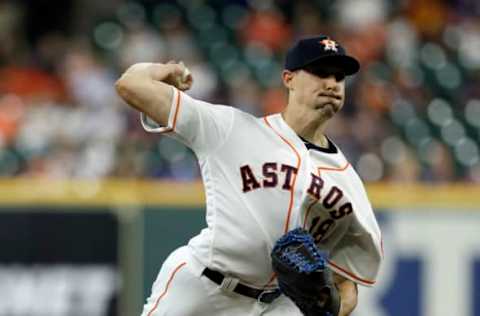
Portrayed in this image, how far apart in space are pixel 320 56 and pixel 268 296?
2.80 feet

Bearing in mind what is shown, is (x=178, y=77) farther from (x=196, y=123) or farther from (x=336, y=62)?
(x=336, y=62)

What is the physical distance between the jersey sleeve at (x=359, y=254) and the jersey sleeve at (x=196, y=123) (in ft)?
1.90

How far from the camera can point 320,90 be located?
4254mm

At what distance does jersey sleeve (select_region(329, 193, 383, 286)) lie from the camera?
14.4ft

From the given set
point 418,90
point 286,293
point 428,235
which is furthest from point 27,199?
point 286,293

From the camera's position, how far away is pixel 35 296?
800cm

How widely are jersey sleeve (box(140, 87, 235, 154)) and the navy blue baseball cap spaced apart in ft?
0.95

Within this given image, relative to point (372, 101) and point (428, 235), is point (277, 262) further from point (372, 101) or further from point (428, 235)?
point (372, 101)

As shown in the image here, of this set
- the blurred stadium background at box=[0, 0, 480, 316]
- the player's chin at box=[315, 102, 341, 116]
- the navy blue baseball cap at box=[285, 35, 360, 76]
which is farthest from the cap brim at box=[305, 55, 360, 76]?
the blurred stadium background at box=[0, 0, 480, 316]

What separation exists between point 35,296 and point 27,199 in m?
0.62

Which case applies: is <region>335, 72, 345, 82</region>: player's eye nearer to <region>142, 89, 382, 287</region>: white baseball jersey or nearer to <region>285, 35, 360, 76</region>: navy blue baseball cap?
<region>285, 35, 360, 76</region>: navy blue baseball cap

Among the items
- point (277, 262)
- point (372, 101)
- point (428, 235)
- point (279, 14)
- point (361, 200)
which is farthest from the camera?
point (279, 14)

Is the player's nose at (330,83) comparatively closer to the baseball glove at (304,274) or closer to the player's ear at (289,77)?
the player's ear at (289,77)

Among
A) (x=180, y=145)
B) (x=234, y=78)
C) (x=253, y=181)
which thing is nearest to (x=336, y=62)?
(x=253, y=181)
